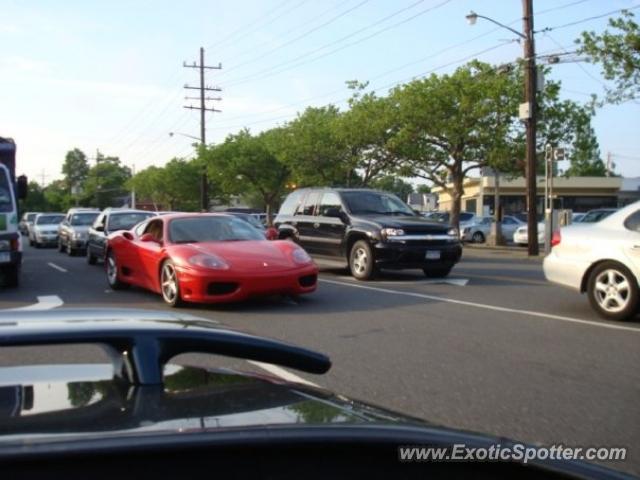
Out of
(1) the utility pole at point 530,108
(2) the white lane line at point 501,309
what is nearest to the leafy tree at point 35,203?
(1) the utility pole at point 530,108

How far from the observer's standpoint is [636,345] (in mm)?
7230

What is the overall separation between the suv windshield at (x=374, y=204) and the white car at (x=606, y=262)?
5.32m

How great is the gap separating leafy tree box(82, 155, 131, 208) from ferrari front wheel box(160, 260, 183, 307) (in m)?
98.6

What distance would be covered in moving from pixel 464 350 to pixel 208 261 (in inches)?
150

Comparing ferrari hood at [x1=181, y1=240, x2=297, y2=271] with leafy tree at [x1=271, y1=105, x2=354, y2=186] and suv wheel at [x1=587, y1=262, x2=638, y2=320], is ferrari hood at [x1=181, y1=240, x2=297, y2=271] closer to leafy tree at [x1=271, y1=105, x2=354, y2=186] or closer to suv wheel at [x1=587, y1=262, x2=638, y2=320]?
suv wheel at [x1=587, y1=262, x2=638, y2=320]

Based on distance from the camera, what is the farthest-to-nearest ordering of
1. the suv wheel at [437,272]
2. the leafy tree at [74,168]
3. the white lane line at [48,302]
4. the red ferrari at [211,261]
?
the leafy tree at [74,168]
the suv wheel at [437,272]
the white lane line at [48,302]
the red ferrari at [211,261]

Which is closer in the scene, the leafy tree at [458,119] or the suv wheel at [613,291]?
the suv wheel at [613,291]

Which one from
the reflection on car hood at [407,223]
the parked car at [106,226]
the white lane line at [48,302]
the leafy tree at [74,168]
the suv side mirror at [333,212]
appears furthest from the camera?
the leafy tree at [74,168]

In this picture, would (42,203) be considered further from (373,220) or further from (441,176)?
(373,220)

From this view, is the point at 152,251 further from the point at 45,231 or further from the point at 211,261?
the point at 45,231

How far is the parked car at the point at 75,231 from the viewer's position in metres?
22.8

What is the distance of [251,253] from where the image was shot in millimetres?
9852

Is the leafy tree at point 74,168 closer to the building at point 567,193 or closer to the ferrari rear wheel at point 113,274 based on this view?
the building at point 567,193

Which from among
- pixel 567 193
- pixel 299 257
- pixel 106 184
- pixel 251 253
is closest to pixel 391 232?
pixel 299 257
